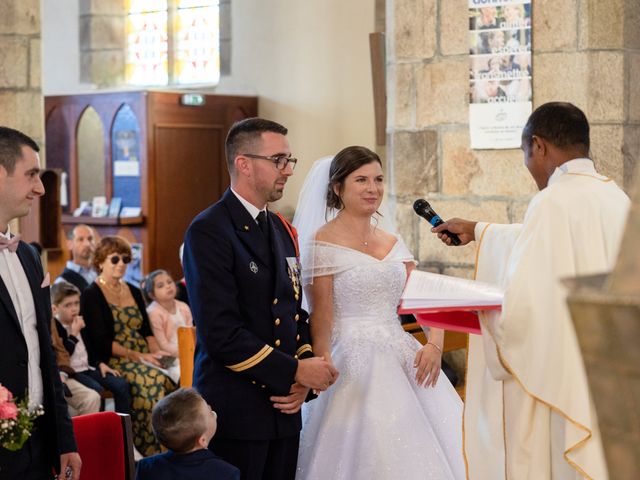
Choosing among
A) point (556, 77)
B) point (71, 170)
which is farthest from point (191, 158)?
point (556, 77)

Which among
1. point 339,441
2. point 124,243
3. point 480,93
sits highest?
point 480,93

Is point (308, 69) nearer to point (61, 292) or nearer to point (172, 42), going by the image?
point (172, 42)

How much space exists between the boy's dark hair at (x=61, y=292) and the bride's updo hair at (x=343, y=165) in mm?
2157

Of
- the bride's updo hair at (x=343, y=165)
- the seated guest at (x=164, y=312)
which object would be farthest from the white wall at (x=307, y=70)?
the bride's updo hair at (x=343, y=165)

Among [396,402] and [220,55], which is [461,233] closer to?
[396,402]

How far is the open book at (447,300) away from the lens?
2033mm

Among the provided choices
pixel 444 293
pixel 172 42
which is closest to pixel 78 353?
pixel 444 293

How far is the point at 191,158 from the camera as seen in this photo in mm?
10023

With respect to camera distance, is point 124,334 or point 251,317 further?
point 124,334

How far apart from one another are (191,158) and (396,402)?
22.1 feet

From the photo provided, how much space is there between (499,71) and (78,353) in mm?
2669

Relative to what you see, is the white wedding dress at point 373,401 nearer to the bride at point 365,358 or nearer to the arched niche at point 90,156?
the bride at point 365,358

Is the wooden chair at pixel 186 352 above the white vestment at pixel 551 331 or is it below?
below

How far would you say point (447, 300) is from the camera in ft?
6.70
